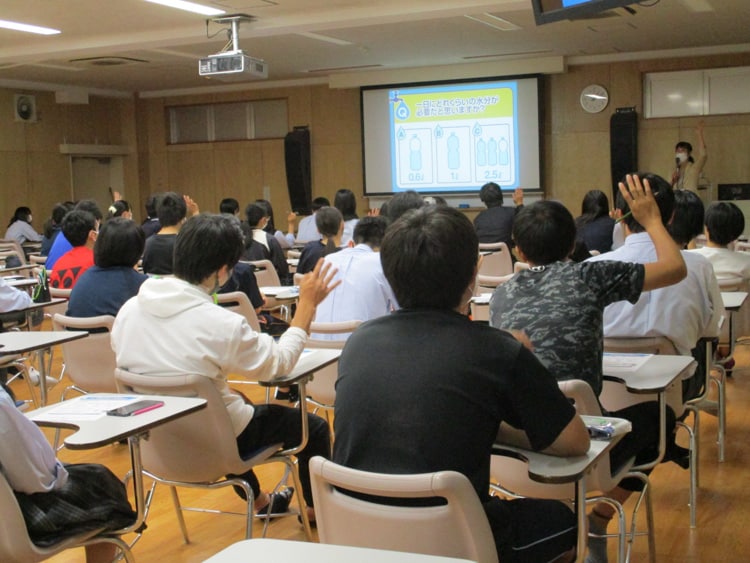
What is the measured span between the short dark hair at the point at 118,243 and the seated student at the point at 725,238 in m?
3.13

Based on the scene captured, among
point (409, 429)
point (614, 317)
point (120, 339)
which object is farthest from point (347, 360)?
point (614, 317)

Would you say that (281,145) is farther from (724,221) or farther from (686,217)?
(686,217)

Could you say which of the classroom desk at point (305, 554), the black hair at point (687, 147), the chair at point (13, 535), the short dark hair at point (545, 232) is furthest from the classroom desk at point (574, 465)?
the black hair at point (687, 147)

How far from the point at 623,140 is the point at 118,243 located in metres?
9.22

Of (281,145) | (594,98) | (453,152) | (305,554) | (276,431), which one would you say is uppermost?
(594,98)

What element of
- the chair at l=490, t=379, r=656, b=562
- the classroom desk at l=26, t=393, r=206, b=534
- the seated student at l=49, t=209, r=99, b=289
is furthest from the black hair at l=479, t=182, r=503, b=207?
the classroom desk at l=26, t=393, r=206, b=534

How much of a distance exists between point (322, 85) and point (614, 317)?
11074 millimetres

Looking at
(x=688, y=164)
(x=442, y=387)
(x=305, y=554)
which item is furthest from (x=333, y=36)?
(x=305, y=554)

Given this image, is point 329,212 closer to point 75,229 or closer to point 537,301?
point 75,229

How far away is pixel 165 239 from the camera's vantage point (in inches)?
233

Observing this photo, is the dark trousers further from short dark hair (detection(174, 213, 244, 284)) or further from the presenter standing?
the presenter standing

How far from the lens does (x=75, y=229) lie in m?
5.43

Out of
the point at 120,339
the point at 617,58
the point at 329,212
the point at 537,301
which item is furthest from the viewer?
the point at 617,58

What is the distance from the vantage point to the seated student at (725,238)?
4914 millimetres
